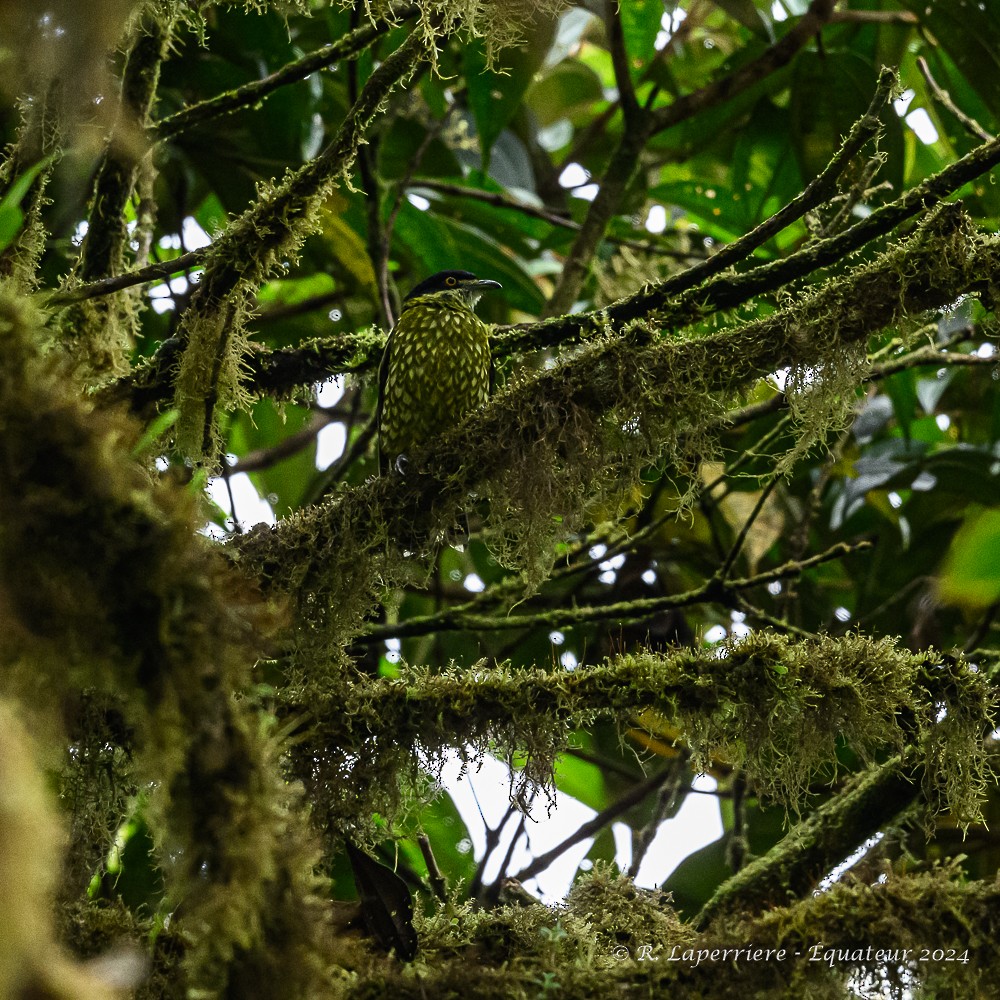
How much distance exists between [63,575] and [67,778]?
126cm

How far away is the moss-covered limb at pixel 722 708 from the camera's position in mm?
2414

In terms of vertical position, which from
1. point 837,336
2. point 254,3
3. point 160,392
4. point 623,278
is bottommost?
point 837,336

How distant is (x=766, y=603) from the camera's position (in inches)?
187

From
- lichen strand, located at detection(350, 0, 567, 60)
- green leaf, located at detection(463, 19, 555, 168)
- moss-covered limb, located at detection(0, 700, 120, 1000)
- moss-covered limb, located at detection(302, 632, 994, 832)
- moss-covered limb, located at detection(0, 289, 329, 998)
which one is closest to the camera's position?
moss-covered limb, located at detection(0, 700, 120, 1000)

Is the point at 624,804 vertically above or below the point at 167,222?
below

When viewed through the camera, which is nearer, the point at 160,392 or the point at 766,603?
the point at 160,392

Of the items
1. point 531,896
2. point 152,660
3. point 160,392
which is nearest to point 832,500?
point 531,896

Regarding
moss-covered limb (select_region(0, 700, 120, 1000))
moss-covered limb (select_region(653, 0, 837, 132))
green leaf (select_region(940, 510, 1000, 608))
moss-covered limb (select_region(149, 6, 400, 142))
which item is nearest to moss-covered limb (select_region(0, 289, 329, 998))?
moss-covered limb (select_region(0, 700, 120, 1000))

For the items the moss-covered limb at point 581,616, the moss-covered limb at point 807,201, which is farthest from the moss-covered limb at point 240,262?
the moss-covered limb at point 581,616

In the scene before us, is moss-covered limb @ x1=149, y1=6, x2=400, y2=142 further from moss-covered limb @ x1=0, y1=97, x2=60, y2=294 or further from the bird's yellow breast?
the bird's yellow breast

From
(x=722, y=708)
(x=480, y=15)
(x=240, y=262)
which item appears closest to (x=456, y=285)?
(x=480, y=15)

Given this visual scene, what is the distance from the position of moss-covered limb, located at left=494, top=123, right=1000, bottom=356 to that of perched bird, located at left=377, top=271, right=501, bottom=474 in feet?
1.45

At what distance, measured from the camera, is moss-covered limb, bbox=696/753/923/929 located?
10.1 feet

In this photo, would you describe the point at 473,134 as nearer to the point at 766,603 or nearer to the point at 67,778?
the point at 766,603
